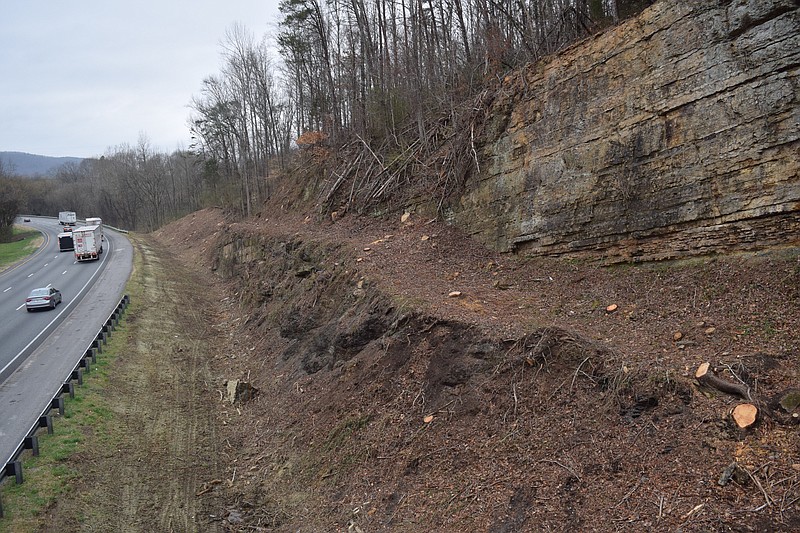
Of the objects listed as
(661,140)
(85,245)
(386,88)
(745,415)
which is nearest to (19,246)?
(85,245)

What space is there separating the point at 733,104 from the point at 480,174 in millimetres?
7794

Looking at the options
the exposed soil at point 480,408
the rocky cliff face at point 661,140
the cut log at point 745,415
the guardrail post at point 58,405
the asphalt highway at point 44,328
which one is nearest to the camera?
the cut log at point 745,415

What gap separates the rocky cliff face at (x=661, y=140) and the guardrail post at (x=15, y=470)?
1273 centimetres

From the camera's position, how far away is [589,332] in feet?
31.7

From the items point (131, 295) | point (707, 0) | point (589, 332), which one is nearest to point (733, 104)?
point (707, 0)

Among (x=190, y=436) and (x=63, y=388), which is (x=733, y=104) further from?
(x=63, y=388)

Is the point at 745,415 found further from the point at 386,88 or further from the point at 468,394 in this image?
the point at 386,88

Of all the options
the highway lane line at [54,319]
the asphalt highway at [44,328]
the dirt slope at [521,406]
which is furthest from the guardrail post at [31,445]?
the highway lane line at [54,319]

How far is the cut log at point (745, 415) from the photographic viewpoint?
6393mm

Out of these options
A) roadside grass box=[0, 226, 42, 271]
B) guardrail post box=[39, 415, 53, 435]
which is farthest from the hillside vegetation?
roadside grass box=[0, 226, 42, 271]

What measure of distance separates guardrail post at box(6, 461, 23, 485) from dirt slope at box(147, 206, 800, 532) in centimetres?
358

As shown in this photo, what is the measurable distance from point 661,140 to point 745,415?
6270 millimetres

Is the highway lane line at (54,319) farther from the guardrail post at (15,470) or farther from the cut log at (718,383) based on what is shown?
the cut log at (718,383)

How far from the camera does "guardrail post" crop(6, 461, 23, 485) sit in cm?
994
